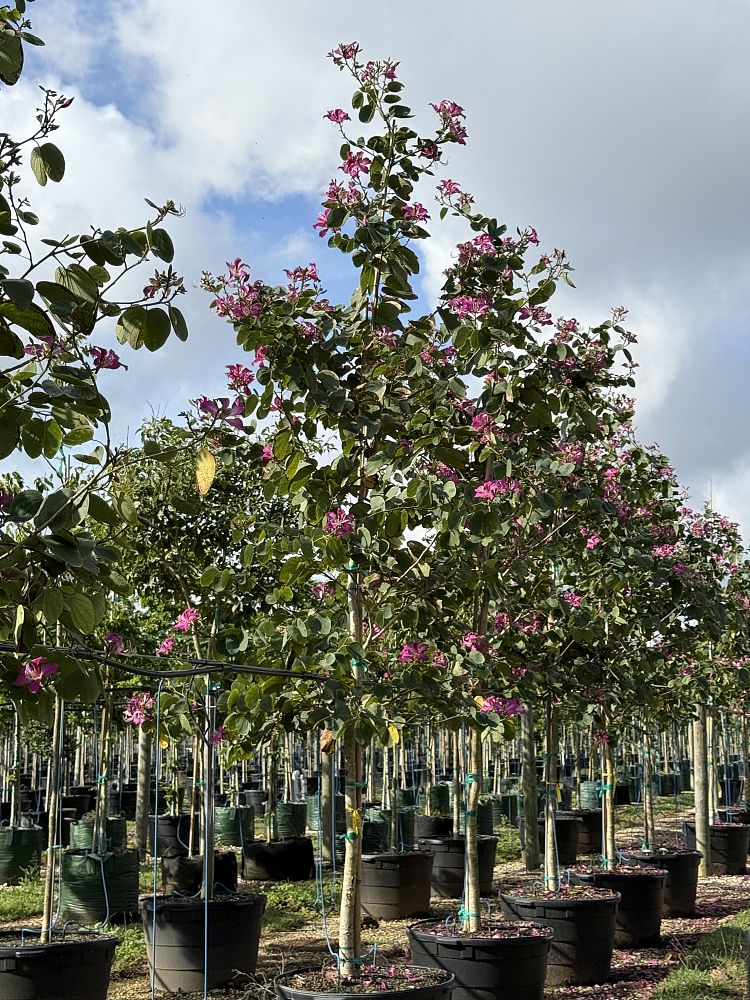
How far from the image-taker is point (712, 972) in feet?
19.6

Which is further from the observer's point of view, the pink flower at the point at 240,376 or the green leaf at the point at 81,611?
the pink flower at the point at 240,376

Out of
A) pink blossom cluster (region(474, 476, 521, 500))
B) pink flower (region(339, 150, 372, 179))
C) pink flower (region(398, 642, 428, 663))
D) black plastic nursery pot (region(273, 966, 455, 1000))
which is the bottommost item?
black plastic nursery pot (region(273, 966, 455, 1000))

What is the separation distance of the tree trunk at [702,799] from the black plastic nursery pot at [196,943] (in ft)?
19.4

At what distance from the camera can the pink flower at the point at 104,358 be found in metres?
1.97

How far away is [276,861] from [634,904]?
3.67 metres

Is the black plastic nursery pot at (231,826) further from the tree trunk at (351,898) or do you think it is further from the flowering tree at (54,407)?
the flowering tree at (54,407)

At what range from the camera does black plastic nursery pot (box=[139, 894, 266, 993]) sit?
564 cm

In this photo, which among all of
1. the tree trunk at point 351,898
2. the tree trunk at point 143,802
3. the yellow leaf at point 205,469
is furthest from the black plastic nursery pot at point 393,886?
the yellow leaf at point 205,469

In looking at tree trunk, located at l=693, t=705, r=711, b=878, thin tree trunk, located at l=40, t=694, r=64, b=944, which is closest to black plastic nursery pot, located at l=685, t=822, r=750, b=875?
tree trunk, located at l=693, t=705, r=711, b=878

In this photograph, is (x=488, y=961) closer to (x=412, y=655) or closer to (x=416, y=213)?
(x=412, y=655)

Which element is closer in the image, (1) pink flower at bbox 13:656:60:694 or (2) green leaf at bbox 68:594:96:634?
(2) green leaf at bbox 68:594:96:634

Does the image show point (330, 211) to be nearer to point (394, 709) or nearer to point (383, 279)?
point (383, 279)

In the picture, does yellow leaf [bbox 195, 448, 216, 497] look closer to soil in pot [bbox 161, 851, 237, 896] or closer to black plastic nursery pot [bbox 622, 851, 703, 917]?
soil in pot [bbox 161, 851, 237, 896]

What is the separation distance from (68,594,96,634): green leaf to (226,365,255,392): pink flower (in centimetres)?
204
